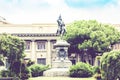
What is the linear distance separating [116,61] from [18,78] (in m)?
12.1

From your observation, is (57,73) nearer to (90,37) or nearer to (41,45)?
(90,37)

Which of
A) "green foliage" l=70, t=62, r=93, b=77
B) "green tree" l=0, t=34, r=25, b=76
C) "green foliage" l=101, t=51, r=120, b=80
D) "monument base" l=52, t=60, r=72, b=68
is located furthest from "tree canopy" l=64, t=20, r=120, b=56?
"green foliage" l=101, t=51, r=120, b=80

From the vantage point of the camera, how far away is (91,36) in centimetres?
8606

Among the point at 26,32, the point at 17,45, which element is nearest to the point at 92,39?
the point at 26,32

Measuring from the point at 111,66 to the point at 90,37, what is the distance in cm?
3721

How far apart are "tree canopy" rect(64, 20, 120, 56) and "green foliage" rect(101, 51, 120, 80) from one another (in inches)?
1381

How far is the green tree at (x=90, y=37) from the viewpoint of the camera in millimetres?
85938

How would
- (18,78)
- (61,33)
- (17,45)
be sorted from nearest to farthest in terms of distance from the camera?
(18,78) < (17,45) < (61,33)

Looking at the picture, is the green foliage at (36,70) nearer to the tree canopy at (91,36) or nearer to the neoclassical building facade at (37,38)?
the tree canopy at (91,36)

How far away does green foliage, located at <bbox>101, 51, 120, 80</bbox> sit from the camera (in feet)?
163

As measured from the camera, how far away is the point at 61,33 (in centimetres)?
6644

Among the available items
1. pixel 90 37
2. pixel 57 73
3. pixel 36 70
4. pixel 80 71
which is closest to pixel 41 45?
pixel 90 37

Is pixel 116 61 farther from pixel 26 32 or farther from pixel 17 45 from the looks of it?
pixel 26 32

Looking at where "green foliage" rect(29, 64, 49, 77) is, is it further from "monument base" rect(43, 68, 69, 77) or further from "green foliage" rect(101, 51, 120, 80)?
"green foliage" rect(101, 51, 120, 80)
